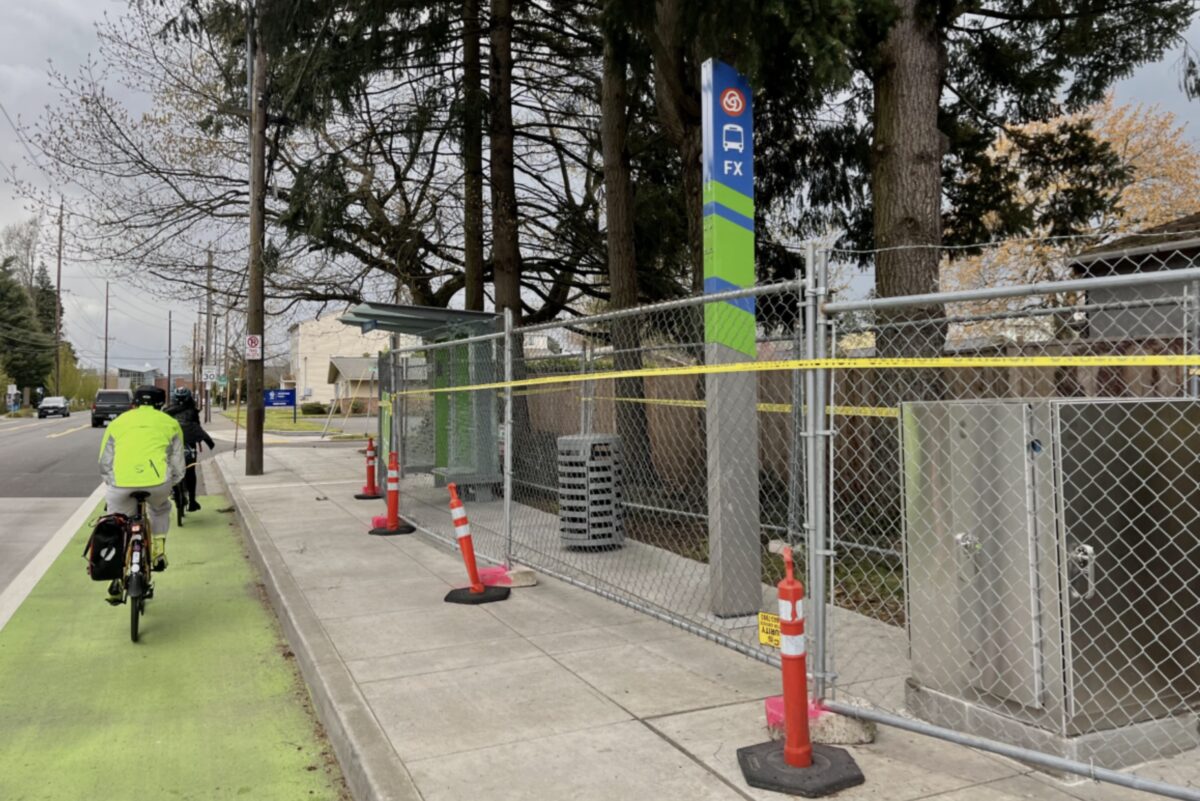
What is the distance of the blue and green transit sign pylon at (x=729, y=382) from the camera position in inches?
226

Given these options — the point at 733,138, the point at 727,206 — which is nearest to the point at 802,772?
the point at 727,206

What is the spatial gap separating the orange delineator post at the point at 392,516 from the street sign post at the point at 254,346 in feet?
23.8

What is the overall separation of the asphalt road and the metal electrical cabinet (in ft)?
26.0

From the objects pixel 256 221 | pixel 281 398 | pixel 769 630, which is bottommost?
pixel 769 630

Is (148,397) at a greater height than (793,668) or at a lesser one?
greater

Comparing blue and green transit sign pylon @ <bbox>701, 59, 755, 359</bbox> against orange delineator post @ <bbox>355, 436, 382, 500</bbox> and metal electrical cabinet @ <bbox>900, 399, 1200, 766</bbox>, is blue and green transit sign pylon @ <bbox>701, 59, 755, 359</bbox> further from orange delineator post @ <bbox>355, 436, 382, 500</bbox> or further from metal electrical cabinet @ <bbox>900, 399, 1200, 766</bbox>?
orange delineator post @ <bbox>355, 436, 382, 500</bbox>

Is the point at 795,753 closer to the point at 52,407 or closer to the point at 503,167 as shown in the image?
the point at 503,167

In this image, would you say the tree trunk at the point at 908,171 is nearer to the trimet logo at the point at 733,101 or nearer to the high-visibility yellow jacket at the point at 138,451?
the trimet logo at the point at 733,101

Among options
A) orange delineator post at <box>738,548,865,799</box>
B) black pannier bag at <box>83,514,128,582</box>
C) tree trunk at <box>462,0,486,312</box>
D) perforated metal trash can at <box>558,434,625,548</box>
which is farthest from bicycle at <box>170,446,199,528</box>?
orange delineator post at <box>738,548,865,799</box>

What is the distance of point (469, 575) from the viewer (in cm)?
657

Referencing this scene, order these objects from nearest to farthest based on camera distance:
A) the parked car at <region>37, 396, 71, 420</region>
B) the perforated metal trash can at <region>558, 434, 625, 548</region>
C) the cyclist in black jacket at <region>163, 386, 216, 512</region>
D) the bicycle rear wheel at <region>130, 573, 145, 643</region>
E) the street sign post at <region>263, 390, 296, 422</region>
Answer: the bicycle rear wheel at <region>130, 573, 145, 643</region> < the perforated metal trash can at <region>558, 434, 625, 548</region> < the cyclist in black jacket at <region>163, 386, 216, 512</region> < the street sign post at <region>263, 390, 296, 422</region> < the parked car at <region>37, 396, 71, 420</region>

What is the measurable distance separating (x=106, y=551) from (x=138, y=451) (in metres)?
0.78

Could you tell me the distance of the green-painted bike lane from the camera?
3883mm

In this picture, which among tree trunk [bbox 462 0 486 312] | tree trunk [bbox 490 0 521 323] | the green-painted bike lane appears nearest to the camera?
the green-painted bike lane
